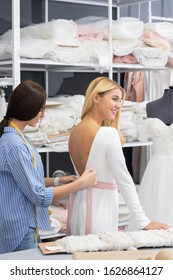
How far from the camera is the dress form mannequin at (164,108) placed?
3818 millimetres

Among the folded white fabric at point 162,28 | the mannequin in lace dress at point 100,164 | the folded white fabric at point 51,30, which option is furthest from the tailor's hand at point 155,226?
the folded white fabric at point 162,28

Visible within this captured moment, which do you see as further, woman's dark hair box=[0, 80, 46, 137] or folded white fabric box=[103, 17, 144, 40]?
folded white fabric box=[103, 17, 144, 40]

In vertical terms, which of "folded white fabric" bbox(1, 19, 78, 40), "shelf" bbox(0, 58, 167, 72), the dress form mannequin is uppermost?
"folded white fabric" bbox(1, 19, 78, 40)

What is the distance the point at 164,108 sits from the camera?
12.7ft

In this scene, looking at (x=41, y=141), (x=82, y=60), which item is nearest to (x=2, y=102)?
(x=41, y=141)

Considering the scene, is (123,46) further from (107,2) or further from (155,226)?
(155,226)

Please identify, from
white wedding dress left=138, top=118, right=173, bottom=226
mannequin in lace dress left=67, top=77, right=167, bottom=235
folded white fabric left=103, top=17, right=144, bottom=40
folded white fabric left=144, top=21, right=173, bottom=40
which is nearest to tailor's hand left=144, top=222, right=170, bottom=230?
mannequin in lace dress left=67, top=77, right=167, bottom=235

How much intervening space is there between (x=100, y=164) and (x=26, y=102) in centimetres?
46

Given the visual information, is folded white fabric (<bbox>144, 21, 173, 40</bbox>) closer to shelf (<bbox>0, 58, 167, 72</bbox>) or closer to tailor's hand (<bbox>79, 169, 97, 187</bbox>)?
shelf (<bbox>0, 58, 167, 72</bbox>)

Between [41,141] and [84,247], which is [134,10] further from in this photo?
[84,247]

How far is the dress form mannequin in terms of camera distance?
12.5 ft

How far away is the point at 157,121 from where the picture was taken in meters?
3.82

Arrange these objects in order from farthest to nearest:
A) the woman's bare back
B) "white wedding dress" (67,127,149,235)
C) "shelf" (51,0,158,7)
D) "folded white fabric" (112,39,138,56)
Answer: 1. "shelf" (51,0,158,7)
2. "folded white fabric" (112,39,138,56)
3. the woman's bare back
4. "white wedding dress" (67,127,149,235)

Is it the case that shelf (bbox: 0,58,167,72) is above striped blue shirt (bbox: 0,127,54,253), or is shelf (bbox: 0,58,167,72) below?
above
